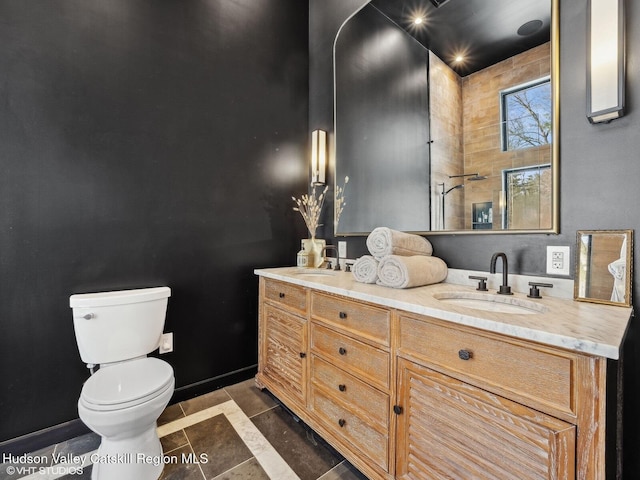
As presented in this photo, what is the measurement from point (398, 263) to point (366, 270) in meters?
0.18

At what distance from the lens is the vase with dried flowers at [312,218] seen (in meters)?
2.12

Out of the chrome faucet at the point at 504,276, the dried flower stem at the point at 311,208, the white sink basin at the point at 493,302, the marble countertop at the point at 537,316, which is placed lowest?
the white sink basin at the point at 493,302

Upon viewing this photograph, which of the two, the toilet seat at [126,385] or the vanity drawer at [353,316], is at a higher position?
the vanity drawer at [353,316]

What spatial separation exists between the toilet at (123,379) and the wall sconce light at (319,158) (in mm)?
1340

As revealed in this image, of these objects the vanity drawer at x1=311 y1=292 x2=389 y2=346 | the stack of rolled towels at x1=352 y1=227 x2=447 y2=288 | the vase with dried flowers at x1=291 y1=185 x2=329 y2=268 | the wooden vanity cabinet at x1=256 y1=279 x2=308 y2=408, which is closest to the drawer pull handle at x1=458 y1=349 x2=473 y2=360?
the vanity drawer at x1=311 y1=292 x2=389 y2=346

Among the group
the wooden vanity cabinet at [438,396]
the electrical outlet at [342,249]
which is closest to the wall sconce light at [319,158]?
the electrical outlet at [342,249]

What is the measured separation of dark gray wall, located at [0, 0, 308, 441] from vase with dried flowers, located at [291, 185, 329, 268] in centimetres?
11

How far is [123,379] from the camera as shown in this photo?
1.26 metres

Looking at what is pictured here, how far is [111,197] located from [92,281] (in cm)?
47

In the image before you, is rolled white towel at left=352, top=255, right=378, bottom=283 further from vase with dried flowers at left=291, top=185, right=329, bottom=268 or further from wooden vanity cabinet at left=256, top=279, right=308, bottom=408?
vase with dried flowers at left=291, top=185, right=329, bottom=268

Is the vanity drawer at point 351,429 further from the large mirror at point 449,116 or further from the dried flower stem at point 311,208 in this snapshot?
the dried flower stem at point 311,208

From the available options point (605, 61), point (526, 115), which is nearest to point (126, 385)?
point (526, 115)

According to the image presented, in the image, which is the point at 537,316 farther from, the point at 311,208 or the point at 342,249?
the point at 311,208

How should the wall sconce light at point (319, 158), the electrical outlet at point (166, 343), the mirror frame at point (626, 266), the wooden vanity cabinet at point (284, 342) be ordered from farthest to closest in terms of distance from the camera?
1. the wall sconce light at point (319, 158)
2. the electrical outlet at point (166, 343)
3. the wooden vanity cabinet at point (284, 342)
4. the mirror frame at point (626, 266)
